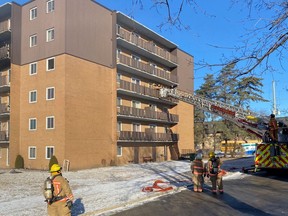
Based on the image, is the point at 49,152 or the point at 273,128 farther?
the point at 49,152

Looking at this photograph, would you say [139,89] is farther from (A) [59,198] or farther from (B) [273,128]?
(A) [59,198]

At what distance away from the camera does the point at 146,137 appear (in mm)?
40406

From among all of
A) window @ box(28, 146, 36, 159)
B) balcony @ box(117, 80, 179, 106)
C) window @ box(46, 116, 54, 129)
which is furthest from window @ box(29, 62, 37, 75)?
balcony @ box(117, 80, 179, 106)

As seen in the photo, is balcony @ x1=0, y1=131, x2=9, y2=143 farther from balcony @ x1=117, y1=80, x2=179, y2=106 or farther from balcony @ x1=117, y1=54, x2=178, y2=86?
balcony @ x1=117, y1=54, x2=178, y2=86

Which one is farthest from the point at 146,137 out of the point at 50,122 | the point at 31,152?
the point at 31,152

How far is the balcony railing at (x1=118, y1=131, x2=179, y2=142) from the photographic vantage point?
120 ft

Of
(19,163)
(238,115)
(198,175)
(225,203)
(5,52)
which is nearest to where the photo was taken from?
(225,203)

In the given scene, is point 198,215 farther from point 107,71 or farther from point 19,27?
point 19,27

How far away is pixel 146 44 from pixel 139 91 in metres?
5.67

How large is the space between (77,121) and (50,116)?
2.38 m

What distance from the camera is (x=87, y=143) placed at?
31.9 m

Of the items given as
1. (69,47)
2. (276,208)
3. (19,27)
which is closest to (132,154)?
(69,47)

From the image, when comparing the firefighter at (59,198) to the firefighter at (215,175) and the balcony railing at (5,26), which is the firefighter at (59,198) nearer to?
the firefighter at (215,175)

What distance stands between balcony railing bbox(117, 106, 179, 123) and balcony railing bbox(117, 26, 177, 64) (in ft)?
22.4
